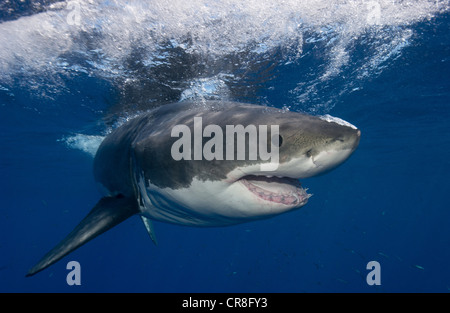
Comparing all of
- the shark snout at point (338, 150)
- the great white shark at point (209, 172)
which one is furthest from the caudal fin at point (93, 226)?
the shark snout at point (338, 150)

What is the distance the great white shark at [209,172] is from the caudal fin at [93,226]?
1cm

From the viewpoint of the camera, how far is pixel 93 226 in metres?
3.45

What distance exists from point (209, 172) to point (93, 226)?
188 centimetres

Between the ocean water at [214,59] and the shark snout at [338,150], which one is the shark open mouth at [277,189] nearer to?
the shark snout at [338,150]

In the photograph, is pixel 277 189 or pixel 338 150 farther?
pixel 277 189

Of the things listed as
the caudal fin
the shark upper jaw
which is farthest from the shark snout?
the caudal fin

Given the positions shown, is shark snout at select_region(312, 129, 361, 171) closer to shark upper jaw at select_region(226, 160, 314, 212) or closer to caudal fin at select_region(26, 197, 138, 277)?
shark upper jaw at select_region(226, 160, 314, 212)

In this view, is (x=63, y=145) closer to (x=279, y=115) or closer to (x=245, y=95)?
(x=245, y=95)

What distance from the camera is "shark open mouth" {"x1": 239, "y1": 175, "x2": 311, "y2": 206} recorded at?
2.61m

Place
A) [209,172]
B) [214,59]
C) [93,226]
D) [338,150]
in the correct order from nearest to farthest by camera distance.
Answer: [338,150] → [209,172] → [93,226] → [214,59]

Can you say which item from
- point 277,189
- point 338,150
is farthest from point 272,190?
point 338,150

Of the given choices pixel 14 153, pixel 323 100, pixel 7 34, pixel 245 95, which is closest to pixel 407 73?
pixel 323 100

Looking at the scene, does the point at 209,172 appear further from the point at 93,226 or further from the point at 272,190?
the point at 93,226

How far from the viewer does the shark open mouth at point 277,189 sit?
8.55ft
